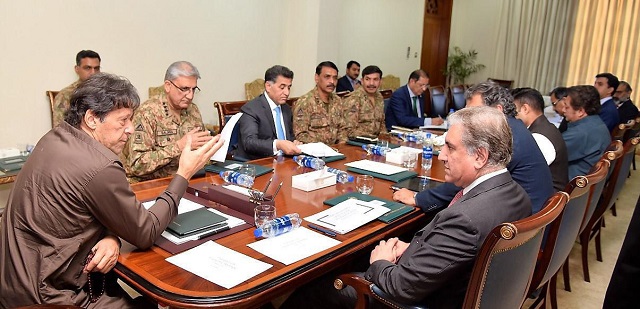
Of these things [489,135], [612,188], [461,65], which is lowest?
[612,188]

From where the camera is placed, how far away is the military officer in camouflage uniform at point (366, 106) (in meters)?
4.15

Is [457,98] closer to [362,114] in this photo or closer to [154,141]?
[362,114]

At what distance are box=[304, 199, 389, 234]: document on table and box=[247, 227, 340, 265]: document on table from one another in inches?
3.5

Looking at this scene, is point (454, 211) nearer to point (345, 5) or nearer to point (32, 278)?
point (32, 278)

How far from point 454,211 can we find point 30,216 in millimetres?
1233

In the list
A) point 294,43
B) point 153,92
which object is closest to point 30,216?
point 153,92

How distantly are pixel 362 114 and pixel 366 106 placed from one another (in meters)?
0.09

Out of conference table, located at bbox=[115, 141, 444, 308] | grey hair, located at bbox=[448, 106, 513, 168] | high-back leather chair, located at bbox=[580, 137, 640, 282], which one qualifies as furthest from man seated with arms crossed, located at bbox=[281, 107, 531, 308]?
high-back leather chair, located at bbox=[580, 137, 640, 282]

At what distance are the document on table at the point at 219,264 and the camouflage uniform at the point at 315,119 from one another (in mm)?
2192

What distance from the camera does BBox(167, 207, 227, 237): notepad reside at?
1.56 m

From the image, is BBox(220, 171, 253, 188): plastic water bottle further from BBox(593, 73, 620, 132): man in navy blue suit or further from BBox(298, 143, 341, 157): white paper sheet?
BBox(593, 73, 620, 132): man in navy blue suit

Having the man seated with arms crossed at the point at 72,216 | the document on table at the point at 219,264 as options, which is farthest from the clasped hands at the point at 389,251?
the man seated with arms crossed at the point at 72,216

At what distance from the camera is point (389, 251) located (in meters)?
1.66

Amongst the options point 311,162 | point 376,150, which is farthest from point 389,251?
point 376,150
